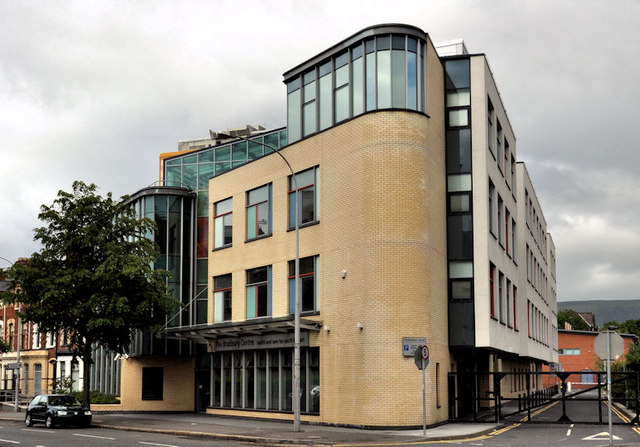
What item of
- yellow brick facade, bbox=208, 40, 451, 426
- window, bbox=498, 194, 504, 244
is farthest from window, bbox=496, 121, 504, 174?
yellow brick facade, bbox=208, 40, 451, 426

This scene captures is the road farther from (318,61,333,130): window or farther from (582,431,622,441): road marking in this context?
(318,61,333,130): window

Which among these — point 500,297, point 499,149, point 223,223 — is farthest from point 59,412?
point 499,149

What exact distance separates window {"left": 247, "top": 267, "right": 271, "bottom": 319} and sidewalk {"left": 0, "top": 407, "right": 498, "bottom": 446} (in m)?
4.70

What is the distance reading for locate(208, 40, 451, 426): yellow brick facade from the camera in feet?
86.5

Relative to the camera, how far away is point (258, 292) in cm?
3350

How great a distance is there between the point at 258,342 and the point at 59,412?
8.60 meters

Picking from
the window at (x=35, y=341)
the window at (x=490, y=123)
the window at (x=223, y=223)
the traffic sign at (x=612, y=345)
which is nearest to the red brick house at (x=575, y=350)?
the window at (x=35, y=341)

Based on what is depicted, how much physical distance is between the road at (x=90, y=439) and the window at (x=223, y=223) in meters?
10.5

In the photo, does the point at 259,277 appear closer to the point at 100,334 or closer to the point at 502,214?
the point at 100,334

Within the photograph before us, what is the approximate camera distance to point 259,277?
110 ft

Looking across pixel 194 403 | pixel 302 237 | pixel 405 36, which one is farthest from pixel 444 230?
pixel 194 403

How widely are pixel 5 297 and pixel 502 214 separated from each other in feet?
76.7

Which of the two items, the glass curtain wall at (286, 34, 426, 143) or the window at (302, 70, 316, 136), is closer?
the glass curtain wall at (286, 34, 426, 143)

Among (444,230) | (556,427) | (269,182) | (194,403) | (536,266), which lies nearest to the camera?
(556,427)
